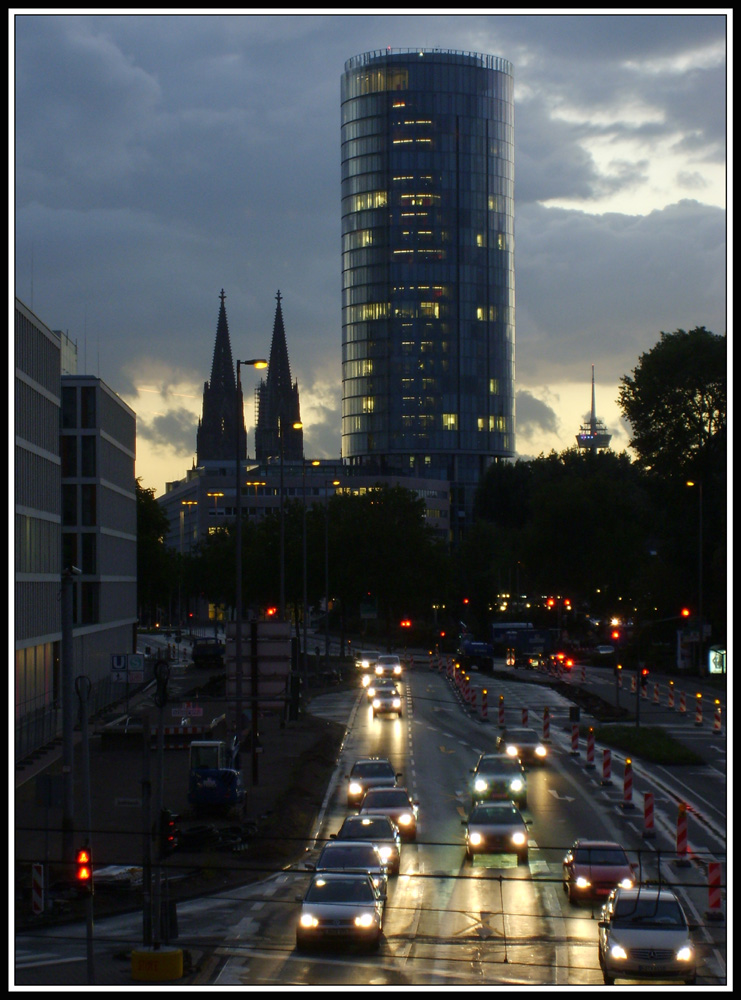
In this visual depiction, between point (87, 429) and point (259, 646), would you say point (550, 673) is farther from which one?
point (259, 646)

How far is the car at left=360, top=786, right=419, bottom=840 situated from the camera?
31.9 m

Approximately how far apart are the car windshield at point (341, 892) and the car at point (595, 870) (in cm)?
491

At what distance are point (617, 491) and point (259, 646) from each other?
10114 cm

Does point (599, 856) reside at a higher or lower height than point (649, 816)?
higher

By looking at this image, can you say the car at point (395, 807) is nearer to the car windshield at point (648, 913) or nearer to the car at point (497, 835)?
the car at point (497, 835)

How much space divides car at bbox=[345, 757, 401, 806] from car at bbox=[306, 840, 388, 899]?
1076cm

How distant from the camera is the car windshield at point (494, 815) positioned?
1156 inches

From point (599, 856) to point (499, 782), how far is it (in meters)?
9.56

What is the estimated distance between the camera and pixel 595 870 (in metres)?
25.4

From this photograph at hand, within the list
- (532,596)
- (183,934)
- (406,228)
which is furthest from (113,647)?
(406,228)

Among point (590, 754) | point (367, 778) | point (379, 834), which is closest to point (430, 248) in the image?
point (590, 754)

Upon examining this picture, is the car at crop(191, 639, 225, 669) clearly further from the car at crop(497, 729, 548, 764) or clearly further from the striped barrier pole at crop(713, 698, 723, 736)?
the car at crop(497, 729, 548, 764)

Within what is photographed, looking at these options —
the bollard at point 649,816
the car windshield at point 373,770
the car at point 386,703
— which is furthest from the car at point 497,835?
the car at point 386,703

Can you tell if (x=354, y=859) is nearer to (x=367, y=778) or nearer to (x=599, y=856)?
(x=599, y=856)
